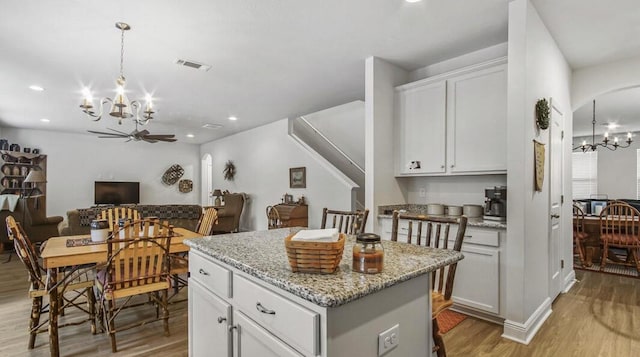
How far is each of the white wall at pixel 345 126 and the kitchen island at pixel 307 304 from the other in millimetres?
4609

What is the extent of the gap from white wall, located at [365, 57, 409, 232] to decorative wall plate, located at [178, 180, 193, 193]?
26.5 ft

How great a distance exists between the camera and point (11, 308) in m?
3.35

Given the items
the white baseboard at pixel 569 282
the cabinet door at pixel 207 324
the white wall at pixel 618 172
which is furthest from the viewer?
the white wall at pixel 618 172

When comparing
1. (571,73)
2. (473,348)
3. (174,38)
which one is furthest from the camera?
(571,73)

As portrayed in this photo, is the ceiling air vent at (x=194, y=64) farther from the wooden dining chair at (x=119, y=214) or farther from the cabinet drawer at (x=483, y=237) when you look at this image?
the cabinet drawer at (x=483, y=237)

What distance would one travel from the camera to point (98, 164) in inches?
345

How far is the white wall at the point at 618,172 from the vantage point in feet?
25.6

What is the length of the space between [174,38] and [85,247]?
208 centimetres

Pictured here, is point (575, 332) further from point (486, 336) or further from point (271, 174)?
point (271, 174)

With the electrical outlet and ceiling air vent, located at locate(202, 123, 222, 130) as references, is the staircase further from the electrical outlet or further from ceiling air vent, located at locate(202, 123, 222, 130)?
the electrical outlet

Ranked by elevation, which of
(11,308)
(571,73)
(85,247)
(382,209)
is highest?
(571,73)

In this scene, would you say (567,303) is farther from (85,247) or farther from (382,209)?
(85,247)

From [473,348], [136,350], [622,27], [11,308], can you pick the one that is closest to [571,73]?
[622,27]

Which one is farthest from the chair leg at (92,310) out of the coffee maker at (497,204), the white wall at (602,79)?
the white wall at (602,79)
